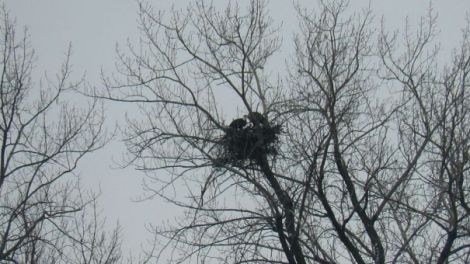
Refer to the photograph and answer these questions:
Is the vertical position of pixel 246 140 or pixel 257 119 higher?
pixel 257 119

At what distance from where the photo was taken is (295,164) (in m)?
7.43

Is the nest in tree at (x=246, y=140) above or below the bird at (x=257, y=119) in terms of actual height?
below

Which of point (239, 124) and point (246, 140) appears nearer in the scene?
point (246, 140)

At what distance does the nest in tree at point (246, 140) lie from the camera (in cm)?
780

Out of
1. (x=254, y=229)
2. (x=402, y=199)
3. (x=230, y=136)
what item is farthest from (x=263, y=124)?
(x=402, y=199)

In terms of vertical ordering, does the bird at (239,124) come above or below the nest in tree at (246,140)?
above

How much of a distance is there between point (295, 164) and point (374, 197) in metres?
0.97

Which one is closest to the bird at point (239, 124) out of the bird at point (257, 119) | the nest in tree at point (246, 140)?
the nest in tree at point (246, 140)

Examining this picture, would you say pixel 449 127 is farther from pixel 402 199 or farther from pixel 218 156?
pixel 218 156

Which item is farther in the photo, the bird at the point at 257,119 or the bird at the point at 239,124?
the bird at the point at 239,124

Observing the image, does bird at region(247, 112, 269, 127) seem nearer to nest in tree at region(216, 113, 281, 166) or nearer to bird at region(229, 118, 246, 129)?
nest in tree at region(216, 113, 281, 166)

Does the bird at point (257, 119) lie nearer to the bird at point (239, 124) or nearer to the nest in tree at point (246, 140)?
the nest in tree at point (246, 140)

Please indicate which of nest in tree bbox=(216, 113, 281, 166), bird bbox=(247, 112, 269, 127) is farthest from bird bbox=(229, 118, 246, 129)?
bird bbox=(247, 112, 269, 127)

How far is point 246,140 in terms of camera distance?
7.89 metres
